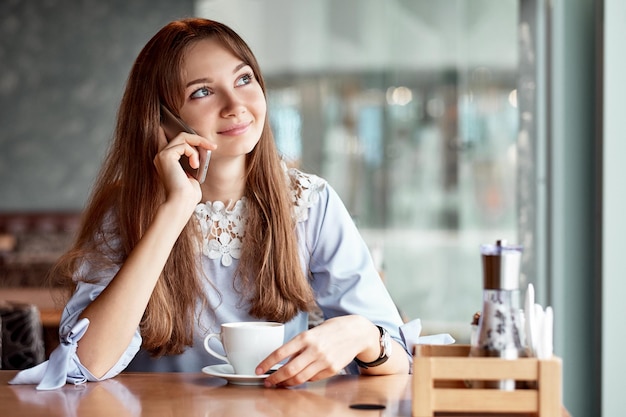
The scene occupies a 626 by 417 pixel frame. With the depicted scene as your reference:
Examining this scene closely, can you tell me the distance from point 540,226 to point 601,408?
125cm

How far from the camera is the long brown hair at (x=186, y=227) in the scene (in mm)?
1755

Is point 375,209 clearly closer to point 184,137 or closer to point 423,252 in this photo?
point 423,252

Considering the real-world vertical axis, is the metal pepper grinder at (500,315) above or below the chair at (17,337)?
above

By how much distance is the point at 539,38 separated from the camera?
13.9 ft

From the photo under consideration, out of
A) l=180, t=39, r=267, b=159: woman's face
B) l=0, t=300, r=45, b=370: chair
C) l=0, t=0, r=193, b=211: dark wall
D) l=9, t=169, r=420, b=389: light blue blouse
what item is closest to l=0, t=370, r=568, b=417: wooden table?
l=9, t=169, r=420, b=389: light blue blouse

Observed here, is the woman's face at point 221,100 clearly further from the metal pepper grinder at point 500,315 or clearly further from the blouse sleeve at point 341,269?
the metal pepper grinder at point 500,315

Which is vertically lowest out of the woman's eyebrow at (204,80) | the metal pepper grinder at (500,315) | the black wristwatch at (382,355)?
the black wristwatch at (382,355)

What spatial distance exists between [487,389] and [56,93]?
773 centimetres

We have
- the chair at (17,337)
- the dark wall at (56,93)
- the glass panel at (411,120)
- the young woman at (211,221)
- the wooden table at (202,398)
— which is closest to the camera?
the wooden table at (202,398)

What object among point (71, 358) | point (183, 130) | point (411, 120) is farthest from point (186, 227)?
point (411, 120)

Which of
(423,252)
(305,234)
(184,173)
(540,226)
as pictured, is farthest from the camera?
(423,252)

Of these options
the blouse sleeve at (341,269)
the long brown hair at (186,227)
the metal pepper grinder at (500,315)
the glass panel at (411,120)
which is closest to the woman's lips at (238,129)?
the long brown hair at (186,227)

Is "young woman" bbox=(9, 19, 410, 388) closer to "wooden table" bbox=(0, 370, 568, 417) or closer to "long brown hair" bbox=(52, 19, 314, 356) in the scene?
"long brown hair" bbox=(52, 19, 314, 356)
